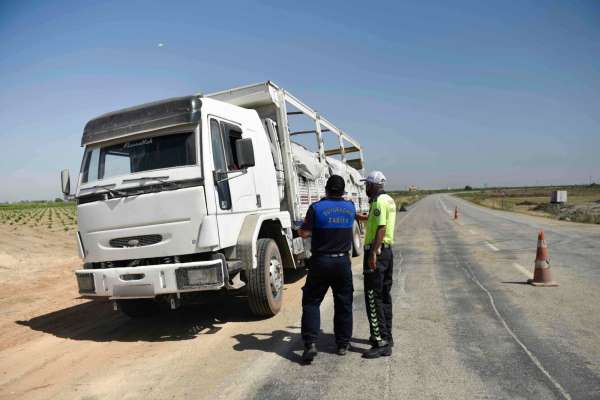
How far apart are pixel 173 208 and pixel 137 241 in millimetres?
664

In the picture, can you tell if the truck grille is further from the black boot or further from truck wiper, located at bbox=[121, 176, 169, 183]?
the black boot

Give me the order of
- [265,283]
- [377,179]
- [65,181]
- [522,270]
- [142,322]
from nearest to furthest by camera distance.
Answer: [377,179] → [265,283] → [65,181] → [142,322] → [522,270]

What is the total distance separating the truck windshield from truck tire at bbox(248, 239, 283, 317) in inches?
62.9

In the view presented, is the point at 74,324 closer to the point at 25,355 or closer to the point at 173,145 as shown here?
the point at 25,355

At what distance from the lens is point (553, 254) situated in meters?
11.1

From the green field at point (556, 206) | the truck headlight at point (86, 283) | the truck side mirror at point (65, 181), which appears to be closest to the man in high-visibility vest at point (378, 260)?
the truck headlight at point (86, 283)

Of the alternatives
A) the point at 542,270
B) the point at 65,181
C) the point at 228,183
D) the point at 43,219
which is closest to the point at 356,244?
the point at 542,270

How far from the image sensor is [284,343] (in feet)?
16.6

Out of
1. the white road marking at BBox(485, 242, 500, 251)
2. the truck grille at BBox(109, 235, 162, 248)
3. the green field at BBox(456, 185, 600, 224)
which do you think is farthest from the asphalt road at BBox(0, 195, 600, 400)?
the green field at BBox(456, 185, 600, 224)

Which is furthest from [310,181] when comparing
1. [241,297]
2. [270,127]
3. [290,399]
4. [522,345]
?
[290,399]

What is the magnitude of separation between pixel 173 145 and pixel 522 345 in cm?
461

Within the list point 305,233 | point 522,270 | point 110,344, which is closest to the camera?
point 305,233

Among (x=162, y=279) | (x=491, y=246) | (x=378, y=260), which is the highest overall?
(x=378, y=260)

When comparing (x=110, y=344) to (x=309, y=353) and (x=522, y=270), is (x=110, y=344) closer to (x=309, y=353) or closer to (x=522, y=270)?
(x=309, y=353)
